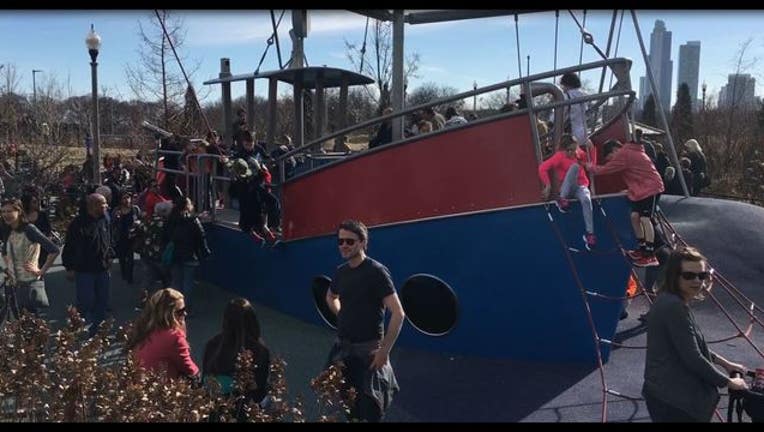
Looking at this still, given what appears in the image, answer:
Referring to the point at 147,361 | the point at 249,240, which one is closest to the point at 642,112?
the point at 249,240

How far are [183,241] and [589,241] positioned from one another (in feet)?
15.3

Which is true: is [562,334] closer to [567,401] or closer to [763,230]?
[567,401]

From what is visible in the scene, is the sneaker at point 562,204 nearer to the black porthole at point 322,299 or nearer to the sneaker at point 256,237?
the black porthole at point 322,299

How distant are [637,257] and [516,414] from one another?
6.45 ft

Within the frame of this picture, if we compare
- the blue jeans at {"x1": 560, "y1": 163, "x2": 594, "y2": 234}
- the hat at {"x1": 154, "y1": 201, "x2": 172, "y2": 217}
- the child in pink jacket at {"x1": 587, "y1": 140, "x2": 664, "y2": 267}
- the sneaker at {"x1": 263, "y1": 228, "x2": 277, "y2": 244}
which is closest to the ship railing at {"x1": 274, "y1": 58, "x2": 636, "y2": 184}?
the blue jeans at {"x1": 560, "y1": 163, "x2": 594, "y2": 234}

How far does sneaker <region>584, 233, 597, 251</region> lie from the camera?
6.21 m

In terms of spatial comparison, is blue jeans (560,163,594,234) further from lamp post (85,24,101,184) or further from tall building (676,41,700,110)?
tall building (676,41,700,110)

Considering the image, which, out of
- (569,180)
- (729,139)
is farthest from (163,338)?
(729,139)

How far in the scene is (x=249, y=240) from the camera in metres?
9.18

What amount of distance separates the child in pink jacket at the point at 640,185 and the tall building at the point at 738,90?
15805 millimetres

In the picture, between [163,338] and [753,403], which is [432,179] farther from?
[753,403]

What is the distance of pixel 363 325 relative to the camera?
14.3 ft

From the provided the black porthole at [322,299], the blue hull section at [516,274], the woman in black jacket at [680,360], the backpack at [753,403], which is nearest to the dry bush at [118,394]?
the woman in black jacket at [680,360]

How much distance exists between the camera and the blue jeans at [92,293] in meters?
7.36
